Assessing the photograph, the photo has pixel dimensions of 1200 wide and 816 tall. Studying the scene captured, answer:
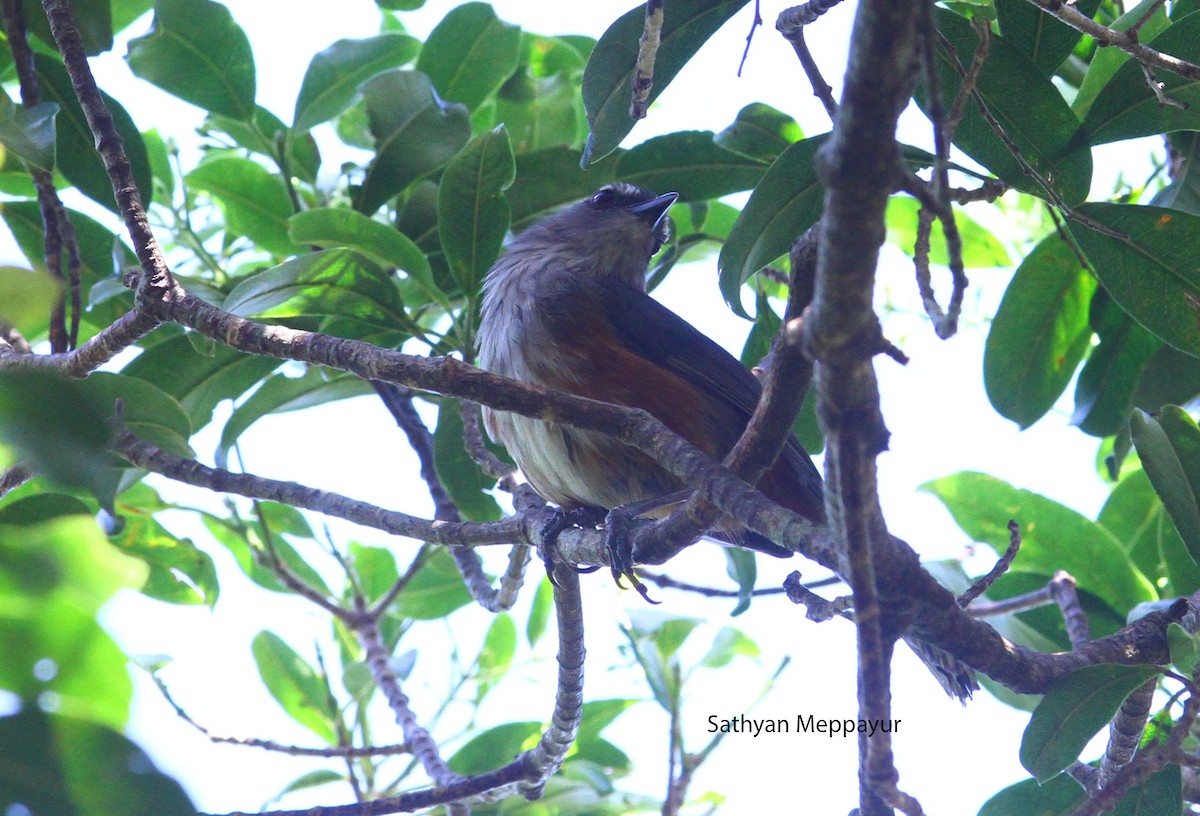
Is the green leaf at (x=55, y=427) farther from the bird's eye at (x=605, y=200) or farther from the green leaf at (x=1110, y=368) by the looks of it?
the bird's eye at (x=605, y=200)

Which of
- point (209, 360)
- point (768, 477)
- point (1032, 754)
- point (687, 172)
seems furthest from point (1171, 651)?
point (209, 360)

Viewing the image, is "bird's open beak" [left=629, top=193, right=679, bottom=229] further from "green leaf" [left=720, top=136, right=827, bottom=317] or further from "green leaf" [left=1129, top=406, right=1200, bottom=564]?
"green leaf" [left=1129, top=406, right=1200, bottom=564]

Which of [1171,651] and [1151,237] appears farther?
[1151,237]

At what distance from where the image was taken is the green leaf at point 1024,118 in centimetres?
281

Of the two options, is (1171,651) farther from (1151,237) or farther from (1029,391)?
(1029,391)

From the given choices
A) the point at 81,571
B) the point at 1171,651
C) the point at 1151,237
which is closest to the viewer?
the point at 81,571

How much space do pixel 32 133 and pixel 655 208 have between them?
2389 mm

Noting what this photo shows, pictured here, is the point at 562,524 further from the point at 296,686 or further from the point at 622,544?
the point at 296,686

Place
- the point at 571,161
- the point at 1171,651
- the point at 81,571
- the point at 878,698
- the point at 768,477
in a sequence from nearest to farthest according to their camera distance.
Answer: the point at 81,571 → the point at 878,698 → the point at 1171,651 → the point at 768,477 → the point at 571,161

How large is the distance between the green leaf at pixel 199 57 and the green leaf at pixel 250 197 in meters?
0.20

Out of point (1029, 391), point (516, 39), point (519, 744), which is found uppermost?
point (516, 39)

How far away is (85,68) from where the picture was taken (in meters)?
2.83

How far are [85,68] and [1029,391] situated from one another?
3.10 metres

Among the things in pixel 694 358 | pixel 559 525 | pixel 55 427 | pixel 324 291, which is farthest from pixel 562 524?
pixel 55 427
